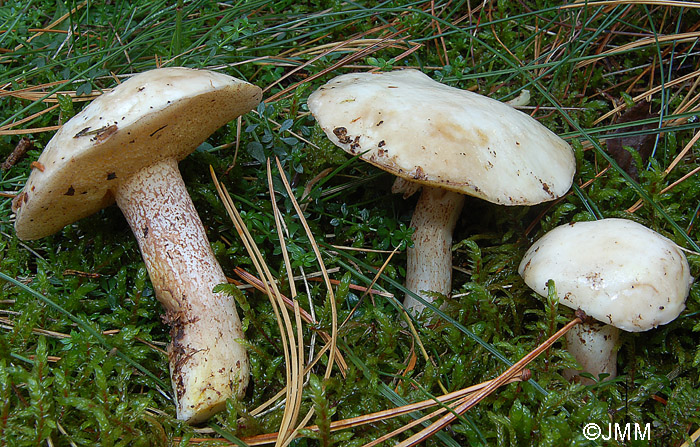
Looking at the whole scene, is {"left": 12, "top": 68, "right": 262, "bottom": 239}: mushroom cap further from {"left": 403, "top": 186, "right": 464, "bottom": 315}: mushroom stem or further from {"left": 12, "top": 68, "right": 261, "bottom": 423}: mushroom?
{"left": 403, "top": 186, "right": 464, "bottom": 315}: mushroom stem

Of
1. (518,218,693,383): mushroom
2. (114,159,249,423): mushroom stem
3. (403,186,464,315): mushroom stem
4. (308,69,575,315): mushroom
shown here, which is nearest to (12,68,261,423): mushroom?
(114,159,249,423): mushroom stem

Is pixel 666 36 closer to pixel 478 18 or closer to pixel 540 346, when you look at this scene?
pixel 478 18

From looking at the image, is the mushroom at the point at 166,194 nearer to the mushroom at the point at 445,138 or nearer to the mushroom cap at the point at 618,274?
the mushroom at the point at 445,138

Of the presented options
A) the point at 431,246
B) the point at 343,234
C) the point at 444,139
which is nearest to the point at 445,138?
the point at 444,139

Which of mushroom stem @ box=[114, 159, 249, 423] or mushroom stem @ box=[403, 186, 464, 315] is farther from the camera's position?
mushroom stem @ box=[403, 186, 464, 315]

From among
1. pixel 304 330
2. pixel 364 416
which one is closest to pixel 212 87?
pixel 304 330

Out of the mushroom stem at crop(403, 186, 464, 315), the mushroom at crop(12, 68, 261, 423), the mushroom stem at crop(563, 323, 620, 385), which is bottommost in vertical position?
the mushroom stem at crop(563, 323, 620, 385)

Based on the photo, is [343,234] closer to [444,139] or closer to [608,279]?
[444,139]

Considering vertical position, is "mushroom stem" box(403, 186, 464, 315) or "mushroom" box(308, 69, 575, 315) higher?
"mushroom" box(308, 69, 575, 315)
